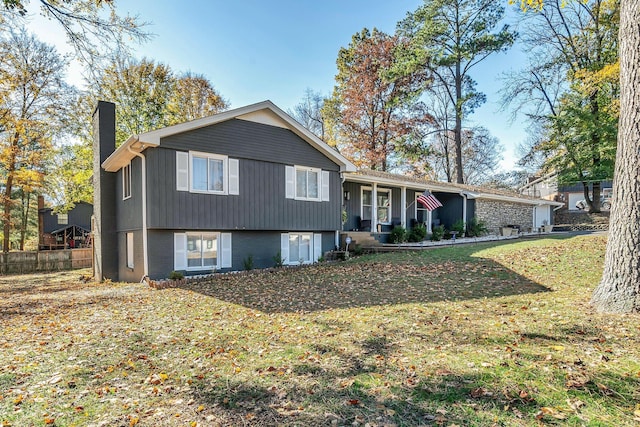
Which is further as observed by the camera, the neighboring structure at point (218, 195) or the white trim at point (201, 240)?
the white trim at point (201, 240)

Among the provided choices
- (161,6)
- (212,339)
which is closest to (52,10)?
(161,6)

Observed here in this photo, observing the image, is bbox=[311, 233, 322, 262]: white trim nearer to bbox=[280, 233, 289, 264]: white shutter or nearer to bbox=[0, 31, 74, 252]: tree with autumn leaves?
bbox=[280, 233, 289, 264]: white shutter

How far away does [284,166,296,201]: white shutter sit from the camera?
13000 mm

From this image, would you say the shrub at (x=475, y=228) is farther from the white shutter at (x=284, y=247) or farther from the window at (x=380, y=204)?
the white shutter at (x=284, y=247)

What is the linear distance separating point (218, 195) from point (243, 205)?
93 centimetres

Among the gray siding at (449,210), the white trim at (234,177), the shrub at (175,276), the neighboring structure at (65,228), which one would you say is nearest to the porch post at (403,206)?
the gray siding at (449,210)

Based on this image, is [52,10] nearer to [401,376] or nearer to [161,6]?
[161,6]

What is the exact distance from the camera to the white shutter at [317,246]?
14.0 m

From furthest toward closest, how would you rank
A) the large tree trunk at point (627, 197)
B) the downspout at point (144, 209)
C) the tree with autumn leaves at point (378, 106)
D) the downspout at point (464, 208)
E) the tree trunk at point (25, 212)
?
1. the tree trunk at point (25, 212)
2. the tree with autumn leaves at point (378, 106)
3. the downspout at point (464, 208)
4. the downspout at point (144, 209)
5. the large tree trunk at point (627, 197)

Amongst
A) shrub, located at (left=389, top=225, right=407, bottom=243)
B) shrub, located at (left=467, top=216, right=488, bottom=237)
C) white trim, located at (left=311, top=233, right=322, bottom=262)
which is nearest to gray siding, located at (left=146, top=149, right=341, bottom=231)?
white trim, located at (left=311, top=233, right=322, bottom=262)

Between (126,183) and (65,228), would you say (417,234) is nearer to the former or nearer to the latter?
(126,183)

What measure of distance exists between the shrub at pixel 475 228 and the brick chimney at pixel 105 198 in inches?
710

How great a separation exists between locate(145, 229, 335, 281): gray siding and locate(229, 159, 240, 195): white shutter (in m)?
1.44

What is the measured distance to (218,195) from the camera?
37.0 feet
